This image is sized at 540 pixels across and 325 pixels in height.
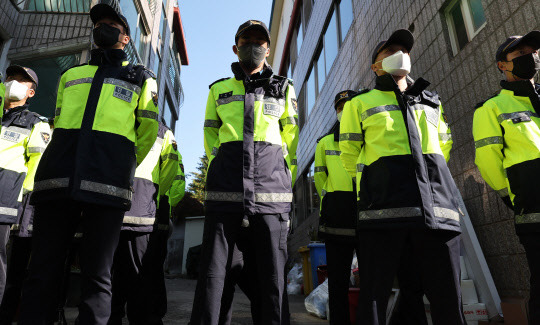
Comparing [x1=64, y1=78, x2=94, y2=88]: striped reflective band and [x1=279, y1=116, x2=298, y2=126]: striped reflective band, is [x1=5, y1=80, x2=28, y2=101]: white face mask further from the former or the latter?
[x1=279, y1=116, x2=298, y2=126]: striped reflective band

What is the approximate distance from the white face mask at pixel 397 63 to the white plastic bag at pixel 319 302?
10.2 ft

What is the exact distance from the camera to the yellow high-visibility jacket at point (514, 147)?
8.02 feet

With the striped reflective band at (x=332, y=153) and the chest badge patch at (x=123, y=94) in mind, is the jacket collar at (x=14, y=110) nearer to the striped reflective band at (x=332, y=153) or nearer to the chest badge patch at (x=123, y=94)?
the chest badge patch at (x=123, y=94)

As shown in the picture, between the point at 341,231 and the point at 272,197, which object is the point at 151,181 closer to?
the point at 272,197

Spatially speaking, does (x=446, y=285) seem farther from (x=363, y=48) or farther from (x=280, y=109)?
(x=363, y=48)

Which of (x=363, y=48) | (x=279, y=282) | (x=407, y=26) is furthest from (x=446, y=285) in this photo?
(x=363, y=48)

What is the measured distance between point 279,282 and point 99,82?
181 centimetres

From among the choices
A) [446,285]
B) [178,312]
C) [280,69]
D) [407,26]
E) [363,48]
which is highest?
[280,69]

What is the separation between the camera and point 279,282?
235 cm

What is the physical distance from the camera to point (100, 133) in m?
2.34

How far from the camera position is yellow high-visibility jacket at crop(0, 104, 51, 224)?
10.7 feet

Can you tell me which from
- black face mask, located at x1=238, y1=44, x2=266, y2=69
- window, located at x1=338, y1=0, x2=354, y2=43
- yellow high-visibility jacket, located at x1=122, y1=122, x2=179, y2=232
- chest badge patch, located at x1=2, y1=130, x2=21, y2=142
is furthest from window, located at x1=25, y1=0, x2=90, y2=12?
black face mask, located at x1=238, y1=44, x2=266, y2=69

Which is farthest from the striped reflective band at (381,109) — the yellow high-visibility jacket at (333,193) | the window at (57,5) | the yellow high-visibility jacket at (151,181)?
the window at (57,5)

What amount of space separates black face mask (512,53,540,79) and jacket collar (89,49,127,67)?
10.1 ft
